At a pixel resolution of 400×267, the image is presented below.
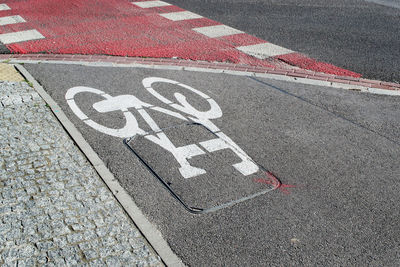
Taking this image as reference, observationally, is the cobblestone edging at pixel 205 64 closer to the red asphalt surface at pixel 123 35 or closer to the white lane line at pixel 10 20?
the red asphalt surface at pixel 123 35

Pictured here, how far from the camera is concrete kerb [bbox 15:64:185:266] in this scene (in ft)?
14.6

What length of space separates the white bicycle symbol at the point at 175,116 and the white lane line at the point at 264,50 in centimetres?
265

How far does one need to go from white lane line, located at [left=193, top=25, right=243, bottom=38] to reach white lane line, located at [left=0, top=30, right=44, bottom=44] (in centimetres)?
402

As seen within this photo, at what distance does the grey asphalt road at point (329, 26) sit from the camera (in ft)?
33.5

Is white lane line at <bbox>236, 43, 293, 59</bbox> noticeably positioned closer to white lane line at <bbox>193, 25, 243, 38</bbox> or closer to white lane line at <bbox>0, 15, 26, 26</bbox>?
white lane line at <bbox>193, 25, 243, 38</bbox>

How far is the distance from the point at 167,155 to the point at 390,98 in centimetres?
475

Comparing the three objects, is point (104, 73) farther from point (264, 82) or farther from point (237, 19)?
point (237, 19)

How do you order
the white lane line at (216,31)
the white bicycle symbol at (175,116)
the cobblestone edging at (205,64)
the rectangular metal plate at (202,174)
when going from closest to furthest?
the rectangular metal plate at (202,174)
the white bicycle symbol at (175,116)
the cobblestone edging at (205,64)
the white lane line at (216,31)

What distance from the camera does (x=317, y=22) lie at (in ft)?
41.9

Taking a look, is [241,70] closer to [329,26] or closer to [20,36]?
[329,26]

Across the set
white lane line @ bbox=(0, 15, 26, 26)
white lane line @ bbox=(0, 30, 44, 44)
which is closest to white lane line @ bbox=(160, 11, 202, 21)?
white lane line @ bbox=(0, 30, 44, 44)

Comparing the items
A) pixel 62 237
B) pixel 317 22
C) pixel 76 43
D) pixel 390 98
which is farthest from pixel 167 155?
pixel 317 22

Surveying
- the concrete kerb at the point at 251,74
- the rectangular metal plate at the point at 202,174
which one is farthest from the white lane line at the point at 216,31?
the rectangular metal plate at the point at 202,174

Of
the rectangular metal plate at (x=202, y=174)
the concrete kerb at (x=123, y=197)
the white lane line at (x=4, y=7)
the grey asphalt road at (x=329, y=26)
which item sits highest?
the grey asphalt road at (x=329, y=26)
